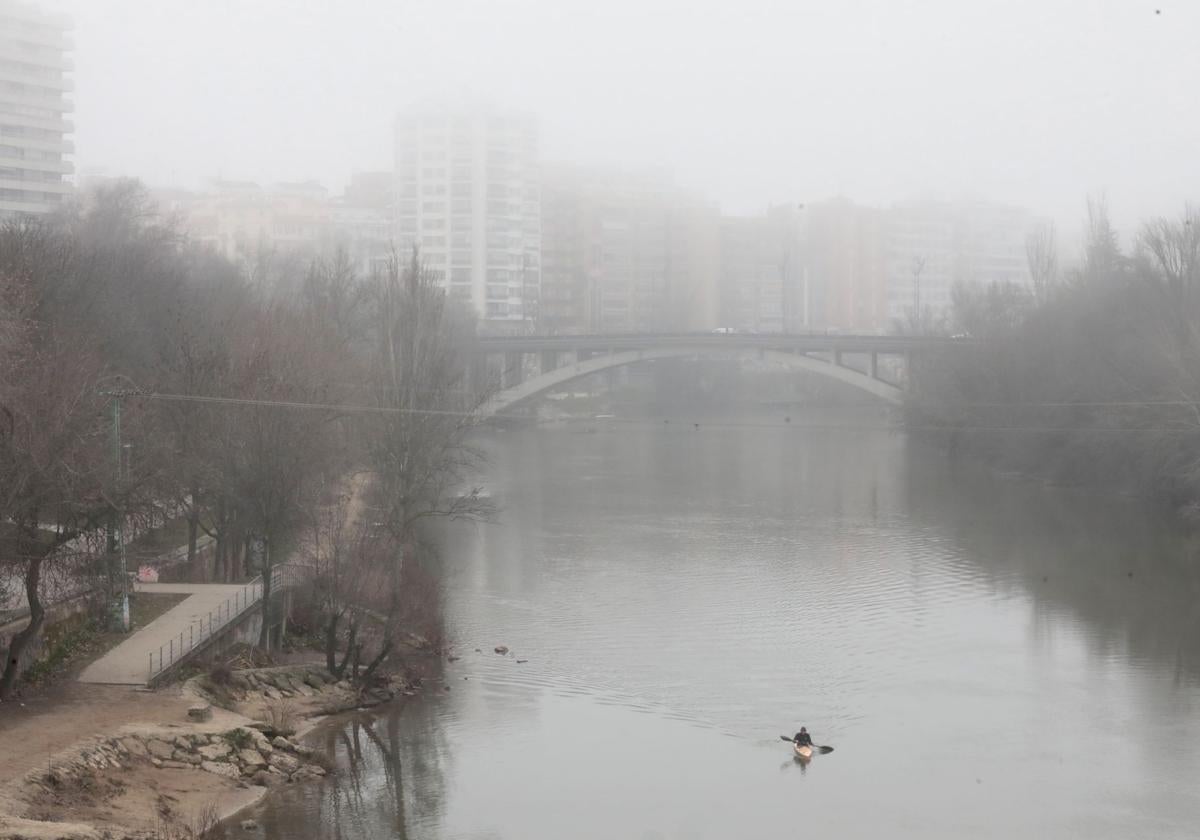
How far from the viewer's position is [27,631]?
1012 centimetres

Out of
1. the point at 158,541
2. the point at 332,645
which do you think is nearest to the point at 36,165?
the point at 158,541

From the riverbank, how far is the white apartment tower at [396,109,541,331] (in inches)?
1858

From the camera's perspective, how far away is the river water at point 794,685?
1005cm

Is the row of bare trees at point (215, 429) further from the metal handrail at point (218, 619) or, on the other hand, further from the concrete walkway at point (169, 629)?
the concrete walkway at point (169, 629)

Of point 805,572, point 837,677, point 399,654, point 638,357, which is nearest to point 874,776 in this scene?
point 837,677

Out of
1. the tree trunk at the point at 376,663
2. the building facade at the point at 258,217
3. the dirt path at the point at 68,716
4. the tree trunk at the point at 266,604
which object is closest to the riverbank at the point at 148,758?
the dirt path at the point at 68,716

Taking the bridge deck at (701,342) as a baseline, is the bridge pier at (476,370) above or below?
below

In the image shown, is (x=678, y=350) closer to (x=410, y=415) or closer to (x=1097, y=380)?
(x=1097, y=380)

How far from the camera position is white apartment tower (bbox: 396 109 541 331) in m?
58.3

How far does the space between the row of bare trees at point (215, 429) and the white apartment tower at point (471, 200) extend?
35.9 metres

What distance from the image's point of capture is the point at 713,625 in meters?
15.8

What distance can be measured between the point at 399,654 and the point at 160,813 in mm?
4721

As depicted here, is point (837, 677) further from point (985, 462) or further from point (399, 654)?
point (985, 462)

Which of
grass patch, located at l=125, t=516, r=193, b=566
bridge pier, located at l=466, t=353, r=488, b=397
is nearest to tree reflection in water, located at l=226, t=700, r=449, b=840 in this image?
grass patch, located at l=125, t=516, r=193, b=566
